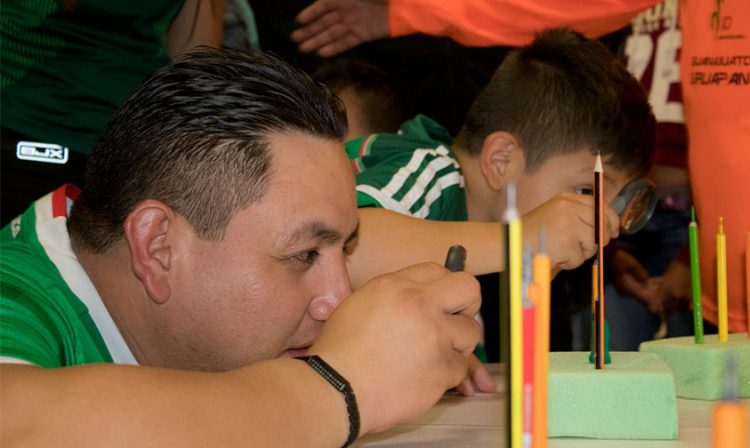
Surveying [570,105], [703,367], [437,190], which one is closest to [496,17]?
[570,105]

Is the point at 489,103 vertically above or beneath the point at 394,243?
above

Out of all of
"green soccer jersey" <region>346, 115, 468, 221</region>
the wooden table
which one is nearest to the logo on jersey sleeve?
"green soccer jersey" <region>346, 115, 468, 221</region>

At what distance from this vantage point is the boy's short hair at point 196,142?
3.82ft

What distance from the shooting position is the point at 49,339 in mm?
1061

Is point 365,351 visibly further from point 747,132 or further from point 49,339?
point 747,132

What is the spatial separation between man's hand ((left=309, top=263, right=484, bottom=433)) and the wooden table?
0.31ft

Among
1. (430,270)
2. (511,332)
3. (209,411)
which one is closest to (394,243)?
(430,270)

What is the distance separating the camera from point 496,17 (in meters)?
2.38

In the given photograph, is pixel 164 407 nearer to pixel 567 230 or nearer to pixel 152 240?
pixel 152 240

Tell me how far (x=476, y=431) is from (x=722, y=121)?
931 millimetres

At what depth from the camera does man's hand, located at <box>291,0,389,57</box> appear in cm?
243

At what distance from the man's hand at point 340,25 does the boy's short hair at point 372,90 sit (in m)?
0.51

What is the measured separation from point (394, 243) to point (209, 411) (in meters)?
0.87

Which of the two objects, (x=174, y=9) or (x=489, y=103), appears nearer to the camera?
(x=174, y=9)
